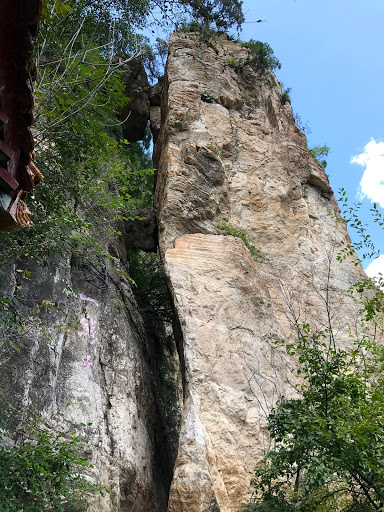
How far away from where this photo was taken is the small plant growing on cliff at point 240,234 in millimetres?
12586

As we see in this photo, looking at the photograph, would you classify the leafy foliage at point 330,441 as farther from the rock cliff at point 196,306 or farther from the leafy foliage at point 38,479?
the leafy foliage at point 38,479

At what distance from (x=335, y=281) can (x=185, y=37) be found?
9103 millimetres

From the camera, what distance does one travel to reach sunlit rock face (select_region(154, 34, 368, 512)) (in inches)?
347

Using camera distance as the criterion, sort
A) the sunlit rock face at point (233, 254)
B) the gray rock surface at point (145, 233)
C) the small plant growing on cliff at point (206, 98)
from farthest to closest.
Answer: the small plant growing on cliff at point (206, 98)
the gray rock surface at point (145, 233)
the sunlit rock face at point (233, 254)

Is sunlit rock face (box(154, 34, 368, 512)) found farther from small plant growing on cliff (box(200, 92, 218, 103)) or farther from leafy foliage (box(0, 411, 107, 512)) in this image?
leafy foliage (box(0, 411, 107, 512))

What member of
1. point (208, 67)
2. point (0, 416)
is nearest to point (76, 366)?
point (0, 416)

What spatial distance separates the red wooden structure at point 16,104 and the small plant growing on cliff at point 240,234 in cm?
893

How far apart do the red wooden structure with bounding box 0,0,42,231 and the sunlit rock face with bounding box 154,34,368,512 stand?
4.57 meters

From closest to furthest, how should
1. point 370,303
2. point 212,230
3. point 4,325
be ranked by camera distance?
1. point 4,325
2. point 370,303
3. point 212,230

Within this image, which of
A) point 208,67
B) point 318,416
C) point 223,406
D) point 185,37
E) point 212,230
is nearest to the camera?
point 318,416

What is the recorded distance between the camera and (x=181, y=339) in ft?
33.6

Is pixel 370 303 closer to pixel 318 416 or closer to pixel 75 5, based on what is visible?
pixel 318 416

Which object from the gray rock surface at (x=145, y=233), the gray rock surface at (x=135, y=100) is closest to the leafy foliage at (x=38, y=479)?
the gray rock surface at (x=145, y=233)

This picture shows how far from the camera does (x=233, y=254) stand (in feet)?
38.4
